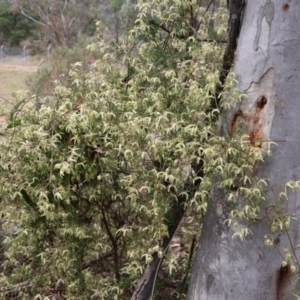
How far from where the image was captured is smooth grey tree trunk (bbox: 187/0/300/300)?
196 cm

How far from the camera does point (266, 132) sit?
6.51ft

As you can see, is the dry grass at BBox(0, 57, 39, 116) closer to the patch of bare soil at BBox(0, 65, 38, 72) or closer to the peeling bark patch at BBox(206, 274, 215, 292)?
the patch of bare soil at BBox(0, 65, 38, 72)

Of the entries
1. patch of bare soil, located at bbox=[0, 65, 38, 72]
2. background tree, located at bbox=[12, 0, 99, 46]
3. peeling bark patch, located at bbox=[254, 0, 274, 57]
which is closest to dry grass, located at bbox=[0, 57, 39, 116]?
patch of bare soil, located at bbox=[0, 65, 38, 72]

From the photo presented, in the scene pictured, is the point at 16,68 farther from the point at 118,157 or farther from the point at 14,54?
the point at 118,157

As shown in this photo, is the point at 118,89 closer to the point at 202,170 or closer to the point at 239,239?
the point at 202,170

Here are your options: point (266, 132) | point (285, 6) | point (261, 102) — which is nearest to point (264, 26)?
point (285, 6)

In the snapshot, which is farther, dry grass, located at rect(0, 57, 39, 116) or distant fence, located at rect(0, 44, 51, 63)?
distant fence, located at rect(0, 44, 51, 63)

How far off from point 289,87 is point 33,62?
24273mm

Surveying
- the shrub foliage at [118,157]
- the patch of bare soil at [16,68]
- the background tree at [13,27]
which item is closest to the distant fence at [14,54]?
the patch of bare soil at [16,68]

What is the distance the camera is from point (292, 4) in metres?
1.93

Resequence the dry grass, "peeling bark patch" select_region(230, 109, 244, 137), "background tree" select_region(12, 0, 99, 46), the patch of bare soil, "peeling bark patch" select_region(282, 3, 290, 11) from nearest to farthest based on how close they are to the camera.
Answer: "peeling bark patch" select_region(282, 3, 290, 11) < "peeling bark patch" select_region(230, 109, 244, 137) < the dry grass < the patch of bare soil < "background tree" select_region(12, 0, 99, 46)

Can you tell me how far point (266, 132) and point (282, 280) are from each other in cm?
72


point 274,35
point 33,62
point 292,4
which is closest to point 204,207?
point 274,35

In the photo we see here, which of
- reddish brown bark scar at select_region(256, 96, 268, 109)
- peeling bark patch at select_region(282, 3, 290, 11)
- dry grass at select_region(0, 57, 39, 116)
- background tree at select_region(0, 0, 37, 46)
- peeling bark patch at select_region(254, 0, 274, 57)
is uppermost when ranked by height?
background tree at select_region(0, 0, 37, 46)
